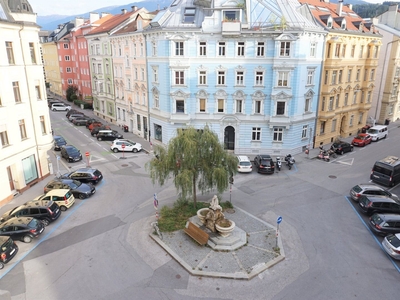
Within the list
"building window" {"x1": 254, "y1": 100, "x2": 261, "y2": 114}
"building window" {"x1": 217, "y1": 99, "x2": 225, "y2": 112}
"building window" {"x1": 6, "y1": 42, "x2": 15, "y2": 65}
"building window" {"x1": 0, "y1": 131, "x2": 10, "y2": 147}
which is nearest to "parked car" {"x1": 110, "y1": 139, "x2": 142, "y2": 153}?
"building window" {"x1": 217, "y1": 99, "x2": 225, "y2": 112}

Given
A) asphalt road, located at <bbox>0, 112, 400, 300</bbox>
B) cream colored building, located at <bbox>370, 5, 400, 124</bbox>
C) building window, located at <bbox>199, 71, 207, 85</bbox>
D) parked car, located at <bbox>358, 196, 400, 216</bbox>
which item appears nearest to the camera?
asphalt road, located at <bbox>0, 112, 400, 300</bbox>

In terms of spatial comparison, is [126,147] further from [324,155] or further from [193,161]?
[324,155]

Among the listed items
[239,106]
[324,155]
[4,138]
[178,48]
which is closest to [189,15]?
[178,48]

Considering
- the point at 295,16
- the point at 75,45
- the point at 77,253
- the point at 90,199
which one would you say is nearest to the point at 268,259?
the point at 77,253

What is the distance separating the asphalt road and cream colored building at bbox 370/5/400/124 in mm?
28882

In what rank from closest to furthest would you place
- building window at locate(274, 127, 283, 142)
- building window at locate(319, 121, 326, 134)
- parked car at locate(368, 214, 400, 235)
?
1. parked car at locate(368, 214, 400, 235)
2. building window at locate(274, 127, 283, 142)
3. building window at locate(319, 121, 326, 134)

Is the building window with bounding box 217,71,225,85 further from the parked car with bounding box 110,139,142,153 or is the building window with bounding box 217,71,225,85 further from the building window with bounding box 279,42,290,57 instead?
the parked car with bounding box 110,139,142,153

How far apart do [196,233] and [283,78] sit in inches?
826

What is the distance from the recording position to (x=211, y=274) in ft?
51.2

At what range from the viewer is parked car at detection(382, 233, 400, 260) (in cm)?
1670

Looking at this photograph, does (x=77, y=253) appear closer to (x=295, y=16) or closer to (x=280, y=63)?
(x=280, y=63)

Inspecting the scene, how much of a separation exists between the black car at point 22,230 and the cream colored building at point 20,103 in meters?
5.93

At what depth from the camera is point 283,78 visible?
32.6m

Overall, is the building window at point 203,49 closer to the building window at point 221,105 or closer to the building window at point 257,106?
the building window at point 221,105
